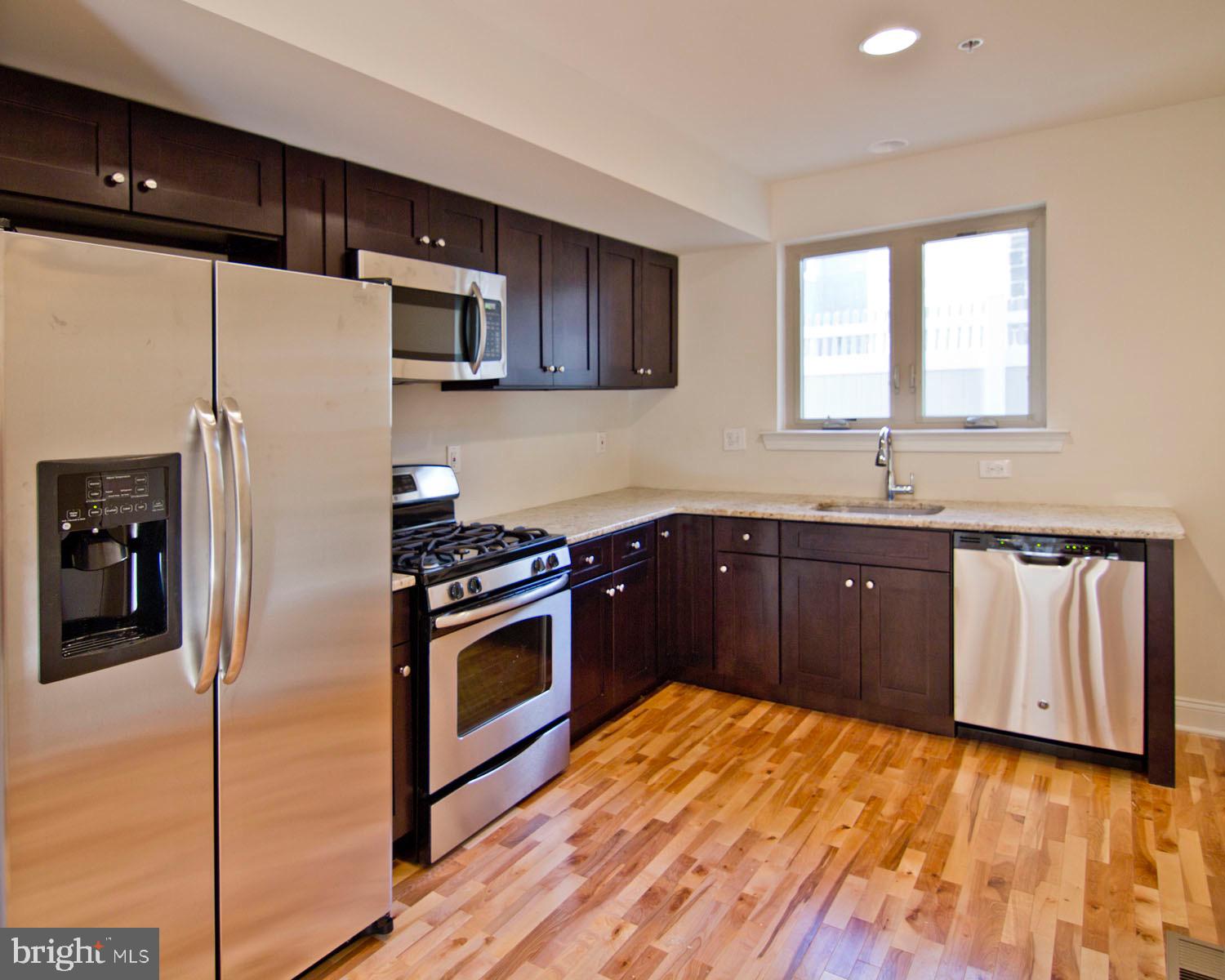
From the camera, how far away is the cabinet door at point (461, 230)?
2783mm

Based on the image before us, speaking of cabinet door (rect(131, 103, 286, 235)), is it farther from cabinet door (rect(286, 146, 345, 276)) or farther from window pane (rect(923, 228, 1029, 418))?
window pane (rect(923, 228, 1029, 418))

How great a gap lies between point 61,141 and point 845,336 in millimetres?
3268

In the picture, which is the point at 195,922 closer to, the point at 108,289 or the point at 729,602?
the point at 108,289

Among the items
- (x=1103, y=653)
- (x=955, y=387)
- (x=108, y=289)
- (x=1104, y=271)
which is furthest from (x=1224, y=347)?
(x=108, y=289)

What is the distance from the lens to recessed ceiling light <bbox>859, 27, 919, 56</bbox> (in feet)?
7.97

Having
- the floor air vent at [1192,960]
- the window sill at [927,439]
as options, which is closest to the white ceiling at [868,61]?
the window sill at [927,439]

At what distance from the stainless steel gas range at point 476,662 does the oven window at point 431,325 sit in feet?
1.63

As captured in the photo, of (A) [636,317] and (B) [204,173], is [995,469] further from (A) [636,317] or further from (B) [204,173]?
(B) [204,173]

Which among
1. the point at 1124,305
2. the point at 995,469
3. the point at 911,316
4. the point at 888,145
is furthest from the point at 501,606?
the point at 1124,305

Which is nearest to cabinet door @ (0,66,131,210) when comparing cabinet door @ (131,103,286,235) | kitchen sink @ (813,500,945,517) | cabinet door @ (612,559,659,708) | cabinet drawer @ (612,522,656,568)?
cabinet door @ (131,103,286,235)

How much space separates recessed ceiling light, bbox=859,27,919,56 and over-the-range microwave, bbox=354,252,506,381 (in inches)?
57.6

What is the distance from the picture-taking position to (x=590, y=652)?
3.15m

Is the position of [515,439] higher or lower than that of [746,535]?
higher

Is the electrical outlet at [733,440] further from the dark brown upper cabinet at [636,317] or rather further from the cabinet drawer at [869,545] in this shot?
the cabinet drawer at [869,545]
